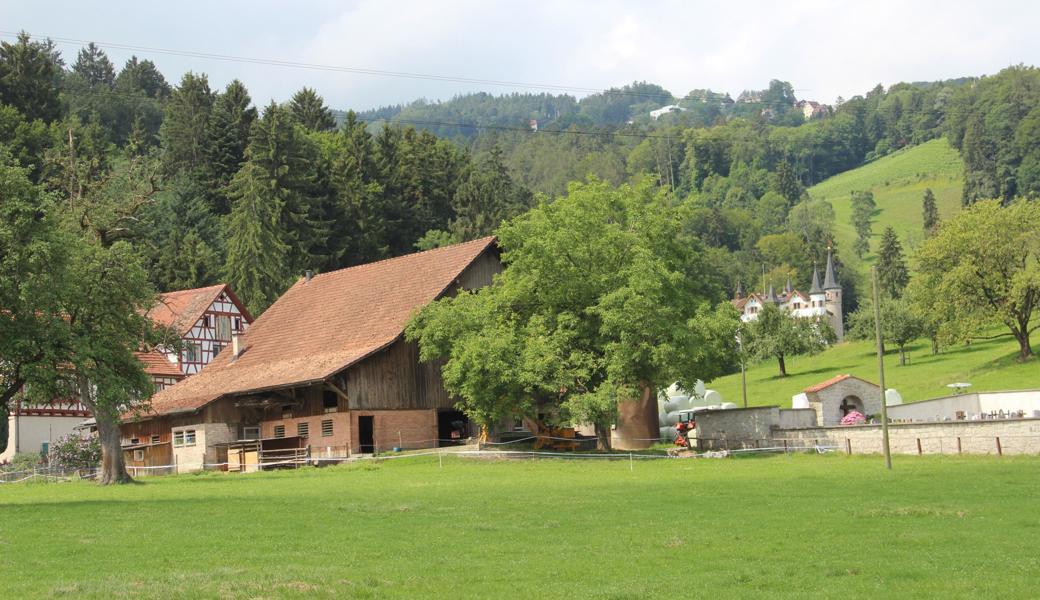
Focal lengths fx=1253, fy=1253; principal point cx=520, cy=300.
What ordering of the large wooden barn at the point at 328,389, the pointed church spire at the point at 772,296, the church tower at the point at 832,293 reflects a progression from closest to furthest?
the large wooden barn at the point at 328,389 → the church tower at the point at 832,293 → the pointed church spire at the point at 772,296

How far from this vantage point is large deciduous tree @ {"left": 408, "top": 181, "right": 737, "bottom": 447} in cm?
4672

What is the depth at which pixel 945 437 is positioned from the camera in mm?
44750

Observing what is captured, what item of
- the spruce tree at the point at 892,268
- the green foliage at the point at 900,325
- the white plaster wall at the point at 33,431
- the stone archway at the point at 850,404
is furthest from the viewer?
the spruce tree at the point at 892,268

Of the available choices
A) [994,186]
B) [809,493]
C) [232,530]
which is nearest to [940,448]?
[809,493]

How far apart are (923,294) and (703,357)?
40431 millimetres

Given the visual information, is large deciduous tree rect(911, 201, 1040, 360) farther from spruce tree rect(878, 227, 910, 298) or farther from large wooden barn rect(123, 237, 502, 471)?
spruce tree rect(878, 227, 910, 298)

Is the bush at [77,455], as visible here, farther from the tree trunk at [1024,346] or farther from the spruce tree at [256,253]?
the tree trunk at [1024,346]

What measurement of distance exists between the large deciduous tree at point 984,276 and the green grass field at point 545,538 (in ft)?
158

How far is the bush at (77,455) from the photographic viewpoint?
4881cm

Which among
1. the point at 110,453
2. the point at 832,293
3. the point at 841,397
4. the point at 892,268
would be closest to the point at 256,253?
the point at 841,397

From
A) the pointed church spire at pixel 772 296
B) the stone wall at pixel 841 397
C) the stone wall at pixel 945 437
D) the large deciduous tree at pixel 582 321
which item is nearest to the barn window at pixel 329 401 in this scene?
the large deciduous tree at pixel 582 321

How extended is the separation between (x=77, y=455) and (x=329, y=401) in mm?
10097

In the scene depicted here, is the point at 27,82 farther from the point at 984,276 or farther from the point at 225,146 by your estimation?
the point at 984,276

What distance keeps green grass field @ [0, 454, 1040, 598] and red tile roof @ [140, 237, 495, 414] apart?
1795 centimetres
